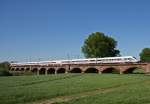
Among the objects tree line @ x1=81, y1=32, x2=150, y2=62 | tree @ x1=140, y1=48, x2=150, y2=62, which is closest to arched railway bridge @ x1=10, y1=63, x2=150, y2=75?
tree line @ x1=81, y1=32, x2=150, y2=62

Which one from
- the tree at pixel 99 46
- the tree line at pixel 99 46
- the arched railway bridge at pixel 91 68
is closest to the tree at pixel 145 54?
the tree line at pixel 99 46

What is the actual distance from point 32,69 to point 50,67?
15382 mm

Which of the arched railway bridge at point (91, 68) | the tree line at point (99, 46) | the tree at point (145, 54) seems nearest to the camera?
the arched railway bridge at point (91, 68)

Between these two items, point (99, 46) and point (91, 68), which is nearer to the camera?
point (91, 68)

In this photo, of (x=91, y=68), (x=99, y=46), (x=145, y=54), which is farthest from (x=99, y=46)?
(x=91, y=68)

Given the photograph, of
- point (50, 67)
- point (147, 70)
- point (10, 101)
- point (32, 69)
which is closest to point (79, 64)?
point (50, 67)

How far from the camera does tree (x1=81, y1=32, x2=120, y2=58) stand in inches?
4422

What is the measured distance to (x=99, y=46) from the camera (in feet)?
369

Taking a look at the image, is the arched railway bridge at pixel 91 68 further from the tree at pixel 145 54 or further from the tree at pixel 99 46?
the tree at pixel 145 54

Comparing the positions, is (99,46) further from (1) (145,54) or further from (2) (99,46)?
(1) (145,54)

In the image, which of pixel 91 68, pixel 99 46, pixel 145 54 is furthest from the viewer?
pixel 145 54

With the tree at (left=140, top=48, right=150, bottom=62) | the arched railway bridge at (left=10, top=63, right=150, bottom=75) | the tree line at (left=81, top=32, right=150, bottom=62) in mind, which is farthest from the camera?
the tree at (left=140, top=48, right=150, bottom=62)

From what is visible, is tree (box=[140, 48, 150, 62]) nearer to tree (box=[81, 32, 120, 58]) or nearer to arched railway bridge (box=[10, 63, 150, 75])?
tree (box=[81, 32, 120, 58])

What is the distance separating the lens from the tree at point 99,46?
112m
